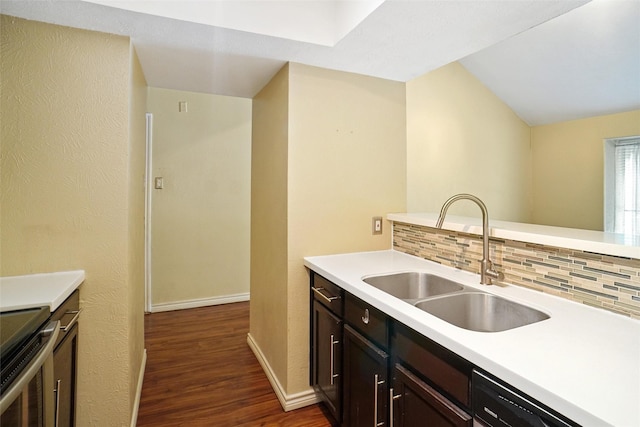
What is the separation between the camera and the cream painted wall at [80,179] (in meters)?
1.54

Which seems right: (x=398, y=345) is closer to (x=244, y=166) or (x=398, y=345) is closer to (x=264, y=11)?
(x=264, y=11)

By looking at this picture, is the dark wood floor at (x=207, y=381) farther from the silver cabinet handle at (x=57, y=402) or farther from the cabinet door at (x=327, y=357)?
the silver cabinet handle at (x=57, y=402)

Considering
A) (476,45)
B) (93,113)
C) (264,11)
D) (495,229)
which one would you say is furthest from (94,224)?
(476,45)

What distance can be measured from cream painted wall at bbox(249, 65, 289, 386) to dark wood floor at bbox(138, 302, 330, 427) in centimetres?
19

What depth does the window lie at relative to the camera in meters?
Answer: 4.52

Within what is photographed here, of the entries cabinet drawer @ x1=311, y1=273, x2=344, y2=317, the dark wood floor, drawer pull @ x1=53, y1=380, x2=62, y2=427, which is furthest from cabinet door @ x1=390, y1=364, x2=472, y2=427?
drawer pull @ x1=53, y1=380, x2=62, y2=427

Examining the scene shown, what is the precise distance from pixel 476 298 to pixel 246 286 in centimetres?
301

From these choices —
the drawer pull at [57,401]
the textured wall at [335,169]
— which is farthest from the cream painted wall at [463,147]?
the drawer pull at [57,401]

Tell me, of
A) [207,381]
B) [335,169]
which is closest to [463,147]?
[335,169]

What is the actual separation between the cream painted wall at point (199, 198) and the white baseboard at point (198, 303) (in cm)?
3

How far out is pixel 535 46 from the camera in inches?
160

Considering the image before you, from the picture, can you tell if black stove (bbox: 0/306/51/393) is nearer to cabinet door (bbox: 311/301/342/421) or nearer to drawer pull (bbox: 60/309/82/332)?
drawer pull (bbox: 60/309/82/332)

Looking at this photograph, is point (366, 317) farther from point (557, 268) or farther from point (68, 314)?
point (68, 314)

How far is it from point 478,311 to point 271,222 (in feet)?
4.50
